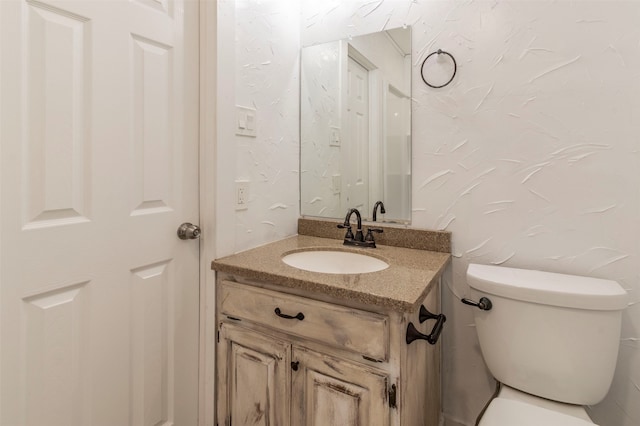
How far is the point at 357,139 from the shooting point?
64.1 inches

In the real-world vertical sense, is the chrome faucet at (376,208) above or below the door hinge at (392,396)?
above

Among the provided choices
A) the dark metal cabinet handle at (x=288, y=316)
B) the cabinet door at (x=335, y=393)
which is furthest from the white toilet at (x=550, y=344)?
the dark metal cabinet handle at (x=288, y=316)

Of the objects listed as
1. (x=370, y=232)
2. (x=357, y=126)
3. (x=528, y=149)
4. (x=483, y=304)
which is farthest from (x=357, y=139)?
(x=483, y=304)

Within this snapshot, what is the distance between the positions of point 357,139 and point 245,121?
0.54 m

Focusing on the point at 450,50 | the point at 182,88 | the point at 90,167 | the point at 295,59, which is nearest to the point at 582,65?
the point at 450,50

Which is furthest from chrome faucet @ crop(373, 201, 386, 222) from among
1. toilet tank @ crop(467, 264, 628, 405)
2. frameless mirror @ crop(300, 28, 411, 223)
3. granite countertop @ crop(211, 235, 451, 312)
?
toilet tank @ crop(467, 264, 628, 405)

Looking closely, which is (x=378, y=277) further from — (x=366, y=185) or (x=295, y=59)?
(x=295, y=59)

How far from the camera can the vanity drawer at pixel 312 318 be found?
0.95 m

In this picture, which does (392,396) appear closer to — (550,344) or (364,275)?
(364,275)

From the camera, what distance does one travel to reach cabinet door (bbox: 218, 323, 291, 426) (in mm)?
1115

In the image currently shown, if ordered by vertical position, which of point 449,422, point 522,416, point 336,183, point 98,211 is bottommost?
point 449,422

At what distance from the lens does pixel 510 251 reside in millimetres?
1313

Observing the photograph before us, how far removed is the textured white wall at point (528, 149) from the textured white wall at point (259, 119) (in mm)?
443

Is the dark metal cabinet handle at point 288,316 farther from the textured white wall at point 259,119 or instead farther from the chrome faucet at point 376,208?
the chrome faucet at point 376,208
